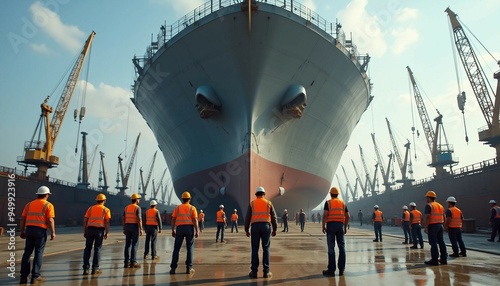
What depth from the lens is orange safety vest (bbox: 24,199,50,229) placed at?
17.2 feet

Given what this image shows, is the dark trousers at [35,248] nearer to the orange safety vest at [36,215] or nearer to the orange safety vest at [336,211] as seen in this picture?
the orange safety vest at [36,215]

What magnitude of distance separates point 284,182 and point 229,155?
4027 millimetres

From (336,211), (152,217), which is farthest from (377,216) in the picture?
(152,217)

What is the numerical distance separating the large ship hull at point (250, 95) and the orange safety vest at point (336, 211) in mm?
11447

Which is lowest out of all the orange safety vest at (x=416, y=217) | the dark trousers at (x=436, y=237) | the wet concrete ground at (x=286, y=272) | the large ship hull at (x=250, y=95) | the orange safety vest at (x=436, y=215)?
the wet concrete ground at (x=286, y=272)

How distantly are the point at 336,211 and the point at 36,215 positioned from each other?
17.0 ft

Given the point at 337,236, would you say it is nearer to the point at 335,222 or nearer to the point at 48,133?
the point at 335,222

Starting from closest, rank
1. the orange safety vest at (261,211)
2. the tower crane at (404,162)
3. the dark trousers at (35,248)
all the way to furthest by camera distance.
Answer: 1. the dark trousers at (35,248)
2. the orange safety vest at (261,211)
3. the tower crane at (404,162)

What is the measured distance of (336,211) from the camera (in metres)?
5.97

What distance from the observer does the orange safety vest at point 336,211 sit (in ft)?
19.5

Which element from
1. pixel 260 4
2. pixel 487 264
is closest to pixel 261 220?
pixel 487 264

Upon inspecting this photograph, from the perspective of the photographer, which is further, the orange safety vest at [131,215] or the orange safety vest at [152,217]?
the orange safety vest at [152,217]

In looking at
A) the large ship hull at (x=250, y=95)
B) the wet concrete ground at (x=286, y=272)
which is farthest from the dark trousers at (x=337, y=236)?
the large ship hull at (x=250, y=95)

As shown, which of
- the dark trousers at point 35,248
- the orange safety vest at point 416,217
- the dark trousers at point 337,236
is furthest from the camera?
the orange safety vest at point 416,217
